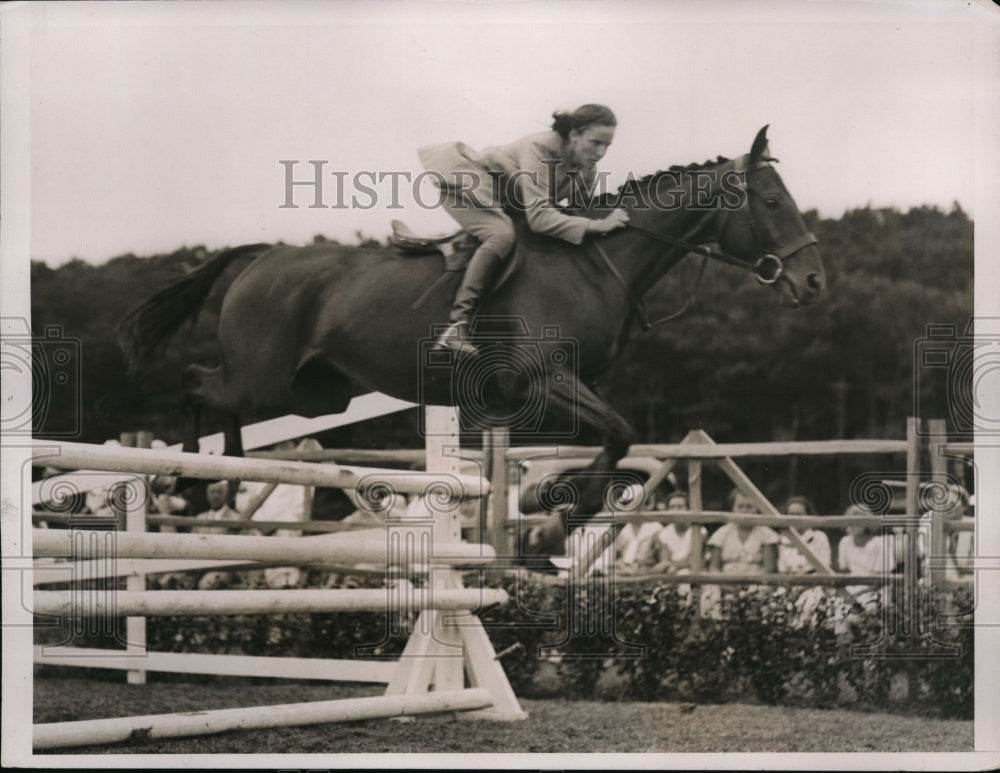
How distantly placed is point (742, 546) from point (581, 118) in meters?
1.52

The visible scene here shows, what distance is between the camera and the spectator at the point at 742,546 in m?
5.67

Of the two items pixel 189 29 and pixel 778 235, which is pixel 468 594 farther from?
pixel 189 29

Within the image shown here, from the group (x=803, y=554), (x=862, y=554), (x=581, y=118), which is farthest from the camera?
(x=803, y=554)

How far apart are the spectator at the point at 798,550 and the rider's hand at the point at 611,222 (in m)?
1.08

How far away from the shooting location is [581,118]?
5363 mm

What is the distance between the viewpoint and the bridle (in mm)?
5492

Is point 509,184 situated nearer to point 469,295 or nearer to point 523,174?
point 523,174

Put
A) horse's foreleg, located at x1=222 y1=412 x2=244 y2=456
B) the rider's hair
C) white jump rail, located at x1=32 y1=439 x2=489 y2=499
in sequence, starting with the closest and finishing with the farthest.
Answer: white jump rail, located at x1=32 y1=439 x2=489 y2=499, the rider's hair, horse's foreleg, located at x1=222 y1=412 x2=244 y2=456

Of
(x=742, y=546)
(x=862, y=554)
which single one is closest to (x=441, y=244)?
(x=742, y=546)

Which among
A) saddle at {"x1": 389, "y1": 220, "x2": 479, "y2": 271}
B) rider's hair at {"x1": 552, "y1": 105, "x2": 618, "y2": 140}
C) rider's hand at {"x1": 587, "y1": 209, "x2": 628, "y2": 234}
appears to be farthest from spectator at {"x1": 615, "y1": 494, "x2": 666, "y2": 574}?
rider's hair at {"x1": 552, "y1": 105, "x2": 618, "y2": 140}

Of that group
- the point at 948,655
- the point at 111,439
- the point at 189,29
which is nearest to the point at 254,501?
the point at 111,439

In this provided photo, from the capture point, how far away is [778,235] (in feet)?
18.0

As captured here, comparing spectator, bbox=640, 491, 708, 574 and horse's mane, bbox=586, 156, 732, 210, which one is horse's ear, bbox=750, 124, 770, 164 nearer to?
horse's mane, bbox=586, 156, 732, 210

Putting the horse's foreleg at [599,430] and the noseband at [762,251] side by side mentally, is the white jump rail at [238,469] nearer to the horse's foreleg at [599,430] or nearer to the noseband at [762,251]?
the horse's foreleg at [599,430]
